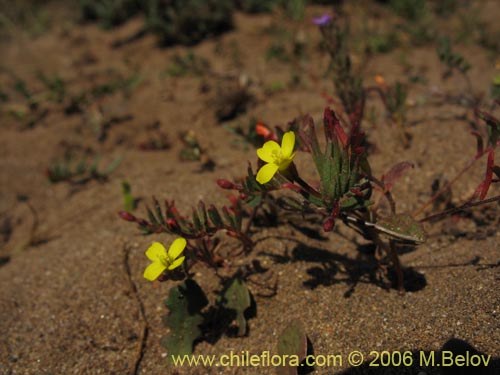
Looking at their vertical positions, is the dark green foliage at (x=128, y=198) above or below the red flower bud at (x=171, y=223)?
below

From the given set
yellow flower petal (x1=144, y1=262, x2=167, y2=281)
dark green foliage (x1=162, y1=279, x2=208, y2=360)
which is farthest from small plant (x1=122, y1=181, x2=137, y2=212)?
yellow flower petal (x1=144, y1=262, x2=167, y2=281)

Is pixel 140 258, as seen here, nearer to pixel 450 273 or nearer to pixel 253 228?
pixel 253 228

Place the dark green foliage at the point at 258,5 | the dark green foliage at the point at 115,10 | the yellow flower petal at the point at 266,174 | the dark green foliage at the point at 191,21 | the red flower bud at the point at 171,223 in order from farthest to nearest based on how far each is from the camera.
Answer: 1. the dark green foliage at the point at 115,10
2. the dark green foliage at the point at 258,5
3. the dark green foliage at the point at 191,21
4. the red flower bud at the point at 171,223
5. the yellow flower petal at the point at 266,174

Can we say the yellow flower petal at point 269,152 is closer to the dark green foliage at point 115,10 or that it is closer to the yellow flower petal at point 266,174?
the yellow flower petal at point 266,174

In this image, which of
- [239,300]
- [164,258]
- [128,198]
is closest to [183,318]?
[239,300]

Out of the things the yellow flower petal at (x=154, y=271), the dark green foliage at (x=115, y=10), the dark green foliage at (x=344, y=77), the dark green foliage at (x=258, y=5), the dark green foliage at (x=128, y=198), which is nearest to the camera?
the yellow flower petal at (x=154, y=271)

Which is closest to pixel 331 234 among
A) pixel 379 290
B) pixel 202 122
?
pixel 379 290

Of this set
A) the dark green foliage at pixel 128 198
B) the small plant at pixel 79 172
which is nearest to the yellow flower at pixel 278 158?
the dark green foliage at pixel 128 198

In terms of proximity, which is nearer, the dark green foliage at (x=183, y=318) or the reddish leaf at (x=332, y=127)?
the reddish leaf at (x=332, y=127)
